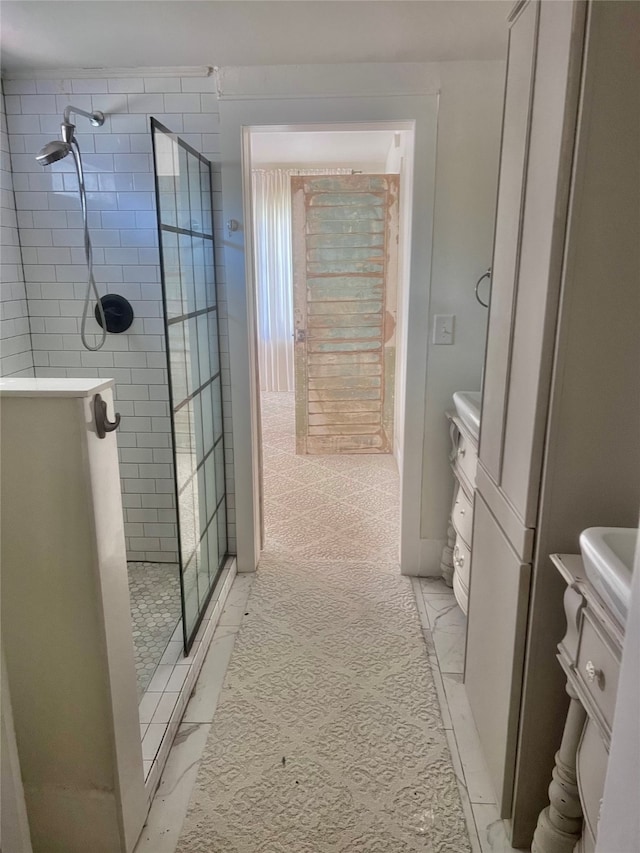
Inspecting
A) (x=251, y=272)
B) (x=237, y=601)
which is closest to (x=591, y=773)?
(x=237, y=601)

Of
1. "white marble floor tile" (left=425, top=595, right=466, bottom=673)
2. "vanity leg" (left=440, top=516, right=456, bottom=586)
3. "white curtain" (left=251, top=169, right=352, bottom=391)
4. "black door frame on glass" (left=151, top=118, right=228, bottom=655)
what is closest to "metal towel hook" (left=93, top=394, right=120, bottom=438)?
"black door frame on glass" (left=151, top=118, right=228, bottom=655)

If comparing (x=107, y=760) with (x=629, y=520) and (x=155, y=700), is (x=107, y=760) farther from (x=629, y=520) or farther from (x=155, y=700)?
(x=629, y=520)

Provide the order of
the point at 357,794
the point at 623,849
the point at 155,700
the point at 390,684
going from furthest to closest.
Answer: the point at 390,684
the point at 155,700
the point at 357,794
the point at 623,849

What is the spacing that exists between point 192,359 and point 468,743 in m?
1.64

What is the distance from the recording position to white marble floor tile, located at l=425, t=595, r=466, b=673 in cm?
217

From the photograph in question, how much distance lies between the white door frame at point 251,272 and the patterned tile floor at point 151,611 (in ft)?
1.24

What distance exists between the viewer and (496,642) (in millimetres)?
1541

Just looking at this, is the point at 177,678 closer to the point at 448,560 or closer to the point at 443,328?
the point at 448,560

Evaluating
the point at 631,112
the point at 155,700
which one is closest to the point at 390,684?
the point at 155,700

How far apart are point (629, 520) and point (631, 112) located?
84 centimetres

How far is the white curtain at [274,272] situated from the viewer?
5695 millimetres

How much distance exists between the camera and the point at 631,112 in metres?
1.08

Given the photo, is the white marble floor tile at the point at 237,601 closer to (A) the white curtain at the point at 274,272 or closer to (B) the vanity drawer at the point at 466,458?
(B) the vanity drawer at the point at 466,458

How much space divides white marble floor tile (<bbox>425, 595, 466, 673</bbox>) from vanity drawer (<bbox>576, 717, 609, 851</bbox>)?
3.29 ft
